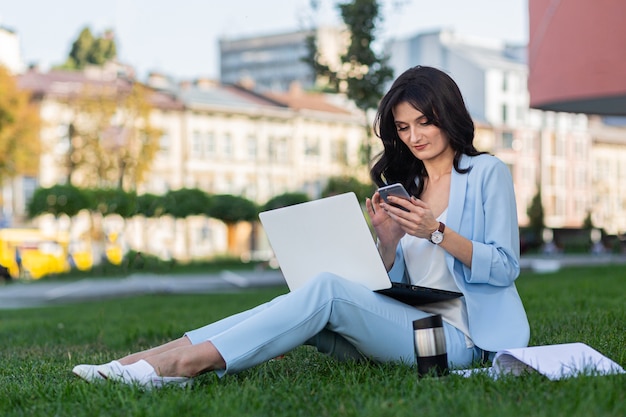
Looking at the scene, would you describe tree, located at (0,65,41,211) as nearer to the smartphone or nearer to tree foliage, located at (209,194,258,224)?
tree foliage, located at (209,194,258,224)

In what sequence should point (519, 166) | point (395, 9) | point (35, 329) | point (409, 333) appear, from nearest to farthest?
point (409, 333) < point (35, 329) < point (395, 9) < point (519, 166)

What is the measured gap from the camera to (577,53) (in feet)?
38.7

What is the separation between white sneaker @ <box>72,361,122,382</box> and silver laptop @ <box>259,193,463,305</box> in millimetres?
885

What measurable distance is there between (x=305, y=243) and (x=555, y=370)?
4.02ft

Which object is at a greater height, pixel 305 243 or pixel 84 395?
pixel 305 243

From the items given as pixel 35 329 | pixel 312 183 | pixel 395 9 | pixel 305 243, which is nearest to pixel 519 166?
pixel 312 183

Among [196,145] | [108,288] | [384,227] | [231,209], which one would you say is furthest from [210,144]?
[384,227]

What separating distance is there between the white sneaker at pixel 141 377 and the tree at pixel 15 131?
3822cm

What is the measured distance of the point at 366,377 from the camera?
4.05 meters

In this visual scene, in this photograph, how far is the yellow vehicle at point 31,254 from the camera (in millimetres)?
41253

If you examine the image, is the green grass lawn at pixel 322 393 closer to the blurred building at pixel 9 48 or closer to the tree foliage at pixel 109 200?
the tree foliage at pixel 109 200

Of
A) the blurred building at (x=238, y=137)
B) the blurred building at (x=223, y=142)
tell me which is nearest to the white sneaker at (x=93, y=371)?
the blurred building at (x=223, y=142)

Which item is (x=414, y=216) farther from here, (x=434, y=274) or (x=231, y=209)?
(x=231, y=209)

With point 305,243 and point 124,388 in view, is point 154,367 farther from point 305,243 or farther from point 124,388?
point 305,243
